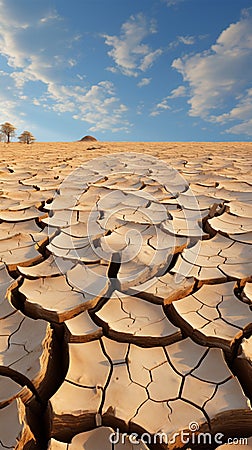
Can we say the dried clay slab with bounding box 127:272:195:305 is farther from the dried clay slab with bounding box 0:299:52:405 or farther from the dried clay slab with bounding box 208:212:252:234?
the dried clay slab with bounding box 208:212:252:234

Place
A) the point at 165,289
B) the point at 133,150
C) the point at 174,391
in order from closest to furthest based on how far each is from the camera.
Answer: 1. the point at 174,391
2. the point at 165,289
3. the point at 133,150

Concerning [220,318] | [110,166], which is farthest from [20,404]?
[110,166]

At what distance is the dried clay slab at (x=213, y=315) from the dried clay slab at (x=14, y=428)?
0.59 meters

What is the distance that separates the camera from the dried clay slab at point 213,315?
3.50 ft

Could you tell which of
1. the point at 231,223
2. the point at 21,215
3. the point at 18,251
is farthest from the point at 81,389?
the point at 21,215

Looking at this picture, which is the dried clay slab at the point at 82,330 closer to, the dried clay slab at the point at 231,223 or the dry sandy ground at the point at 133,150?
the dried clay slab at the point at 231,223

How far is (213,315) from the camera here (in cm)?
117

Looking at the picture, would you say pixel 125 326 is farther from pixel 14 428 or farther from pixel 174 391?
pixel 14 428

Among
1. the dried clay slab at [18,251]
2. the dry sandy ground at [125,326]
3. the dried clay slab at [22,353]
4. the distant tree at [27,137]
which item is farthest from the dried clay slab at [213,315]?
the distant tree at [27,137]

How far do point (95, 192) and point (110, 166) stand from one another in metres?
1.49

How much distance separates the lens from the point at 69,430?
2.83 ft

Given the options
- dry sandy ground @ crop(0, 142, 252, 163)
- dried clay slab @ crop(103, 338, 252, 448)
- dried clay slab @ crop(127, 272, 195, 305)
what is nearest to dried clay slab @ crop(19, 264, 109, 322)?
dried clay slab @ crop(127, 272, 195, 305)

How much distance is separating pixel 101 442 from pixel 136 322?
427 mm

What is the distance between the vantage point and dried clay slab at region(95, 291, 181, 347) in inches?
43.4
